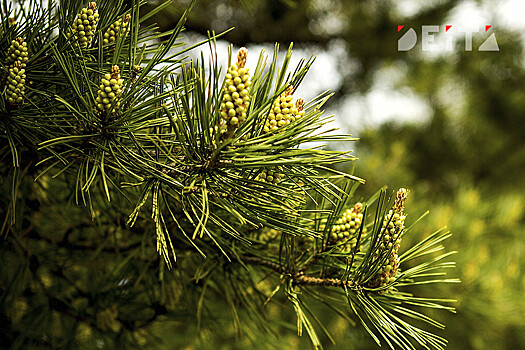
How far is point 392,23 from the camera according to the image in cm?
139

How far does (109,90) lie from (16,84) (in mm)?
60

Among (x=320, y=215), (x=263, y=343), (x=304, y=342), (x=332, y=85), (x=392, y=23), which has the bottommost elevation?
(x=304, y=342)

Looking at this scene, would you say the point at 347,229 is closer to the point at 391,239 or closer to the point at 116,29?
the point at 391,239

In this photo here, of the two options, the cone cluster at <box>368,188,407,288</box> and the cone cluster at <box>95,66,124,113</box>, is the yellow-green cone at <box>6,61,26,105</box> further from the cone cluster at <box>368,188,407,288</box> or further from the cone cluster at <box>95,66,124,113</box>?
the cone cluster at <box>368,188,407,288</box>

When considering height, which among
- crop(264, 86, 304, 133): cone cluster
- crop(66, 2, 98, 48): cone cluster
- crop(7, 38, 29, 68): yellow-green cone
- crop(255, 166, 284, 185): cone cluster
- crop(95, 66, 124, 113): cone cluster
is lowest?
crop(255, 166, 284, 185): cone cluster

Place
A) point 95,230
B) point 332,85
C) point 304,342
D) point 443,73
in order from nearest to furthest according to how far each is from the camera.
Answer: point 95,230 → point 304,342 → point 332,85 → point 443,73

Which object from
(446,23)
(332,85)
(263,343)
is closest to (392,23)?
(446,23)

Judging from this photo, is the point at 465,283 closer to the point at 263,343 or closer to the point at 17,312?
the point at 263,343

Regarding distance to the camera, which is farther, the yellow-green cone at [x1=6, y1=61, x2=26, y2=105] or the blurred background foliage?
the blurred background foliage

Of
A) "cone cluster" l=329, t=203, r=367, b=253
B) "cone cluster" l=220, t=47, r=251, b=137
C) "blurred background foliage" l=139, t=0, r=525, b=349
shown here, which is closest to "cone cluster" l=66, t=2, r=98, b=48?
"cone cluster" l=220, t=47, r=251, b=137

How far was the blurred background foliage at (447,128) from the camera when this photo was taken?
100cm

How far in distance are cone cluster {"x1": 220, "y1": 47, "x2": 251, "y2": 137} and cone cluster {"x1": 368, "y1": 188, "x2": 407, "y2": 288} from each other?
111 mm

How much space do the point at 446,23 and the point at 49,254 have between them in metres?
1.33

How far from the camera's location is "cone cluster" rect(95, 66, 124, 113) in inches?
10.0
